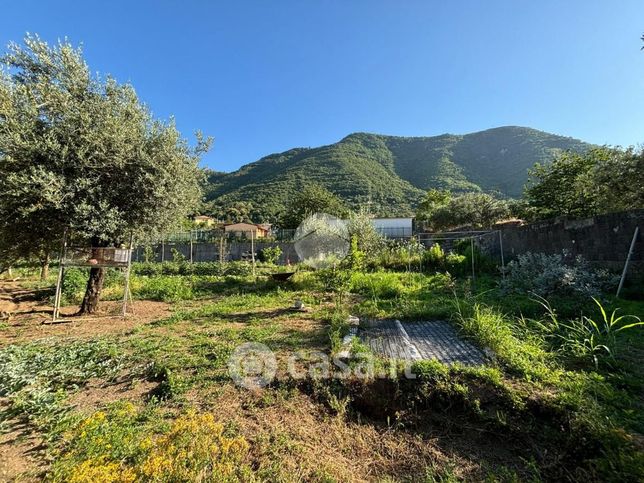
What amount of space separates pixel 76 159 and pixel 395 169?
5073 centimetres

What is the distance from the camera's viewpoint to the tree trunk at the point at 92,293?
653 centimetres

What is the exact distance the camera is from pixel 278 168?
5475 cm

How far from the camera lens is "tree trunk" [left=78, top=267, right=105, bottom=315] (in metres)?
6.53

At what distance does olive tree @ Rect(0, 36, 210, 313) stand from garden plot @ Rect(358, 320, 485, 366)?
4.88m

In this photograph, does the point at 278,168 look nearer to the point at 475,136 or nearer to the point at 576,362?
the point at 475,136

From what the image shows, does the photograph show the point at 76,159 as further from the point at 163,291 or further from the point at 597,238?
the point at 597,238

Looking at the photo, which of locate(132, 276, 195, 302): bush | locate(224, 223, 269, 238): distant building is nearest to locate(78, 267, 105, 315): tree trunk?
locate(132, 276, 195, 302): bush

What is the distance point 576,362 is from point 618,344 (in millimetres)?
946

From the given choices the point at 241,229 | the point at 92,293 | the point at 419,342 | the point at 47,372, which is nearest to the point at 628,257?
the point at 419,342

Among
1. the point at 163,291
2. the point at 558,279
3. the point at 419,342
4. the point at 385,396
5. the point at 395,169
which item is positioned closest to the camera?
the point at 385,396

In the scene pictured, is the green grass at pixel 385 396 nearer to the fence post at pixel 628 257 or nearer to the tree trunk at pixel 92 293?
the fence post at pixel 628 257

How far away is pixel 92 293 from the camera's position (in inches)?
259

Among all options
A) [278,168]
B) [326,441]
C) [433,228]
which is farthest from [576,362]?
[278,168]

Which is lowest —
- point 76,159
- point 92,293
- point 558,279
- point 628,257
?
point 92,293
